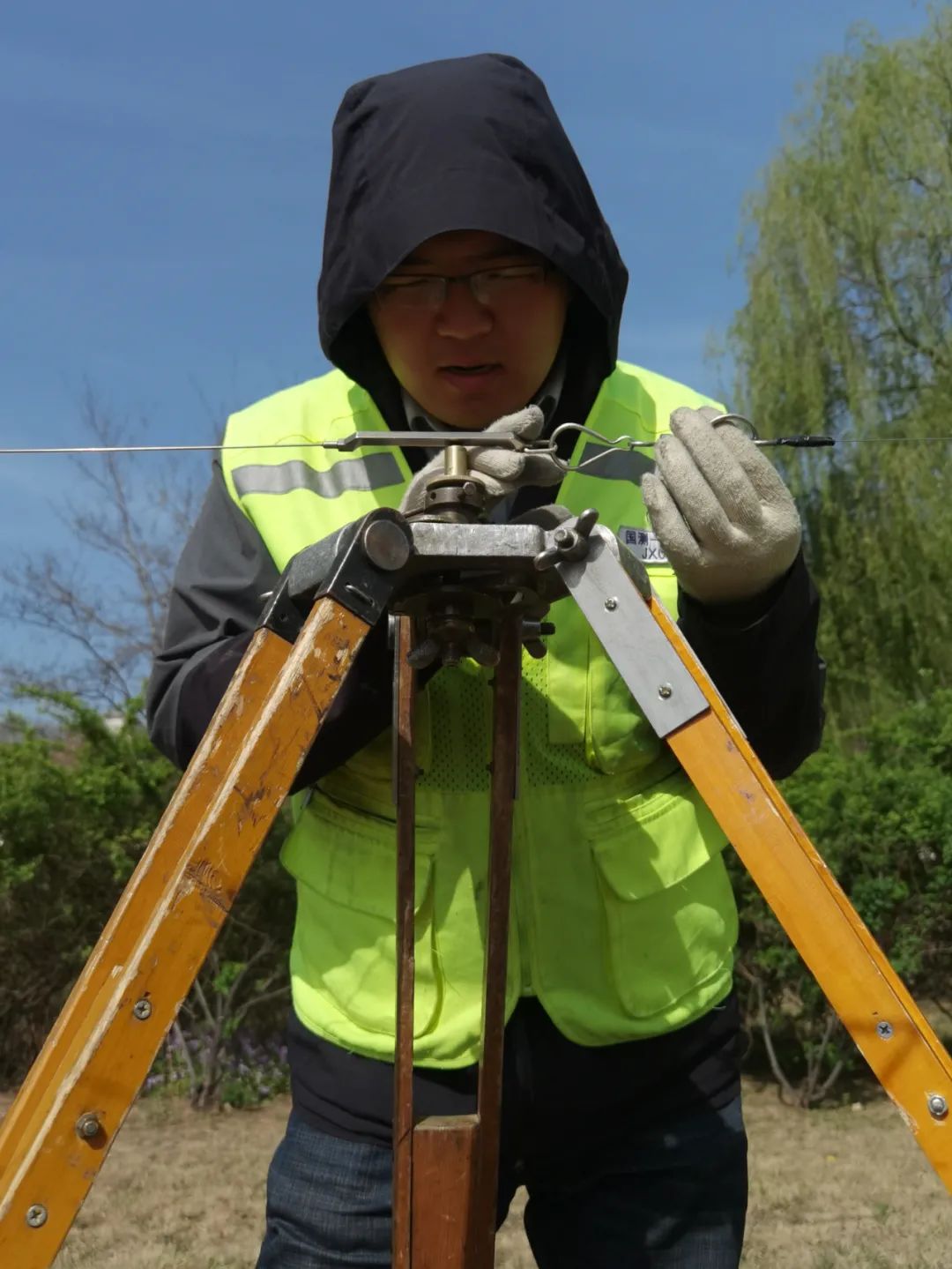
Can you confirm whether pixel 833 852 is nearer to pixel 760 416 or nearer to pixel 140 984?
pixel 140 984

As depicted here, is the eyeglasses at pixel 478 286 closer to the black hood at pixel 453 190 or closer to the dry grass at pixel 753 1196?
the black hood at pixel 453 190

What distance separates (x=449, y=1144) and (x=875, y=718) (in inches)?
243

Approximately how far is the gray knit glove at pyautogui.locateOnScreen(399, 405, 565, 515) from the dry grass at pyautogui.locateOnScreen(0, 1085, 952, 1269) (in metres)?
3.39

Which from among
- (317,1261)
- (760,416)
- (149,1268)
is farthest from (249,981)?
(760,416)

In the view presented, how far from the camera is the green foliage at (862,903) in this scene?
20.9 ft

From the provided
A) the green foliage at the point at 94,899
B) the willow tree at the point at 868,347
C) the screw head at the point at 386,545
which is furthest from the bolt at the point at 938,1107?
the willow tree at the point at 868,347

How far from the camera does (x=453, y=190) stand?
187 centimetres

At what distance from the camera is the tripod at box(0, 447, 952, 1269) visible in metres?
1.28

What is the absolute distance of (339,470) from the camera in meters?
2.08

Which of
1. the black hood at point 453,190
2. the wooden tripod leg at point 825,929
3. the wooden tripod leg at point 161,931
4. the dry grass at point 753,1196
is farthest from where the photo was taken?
the dry grass at point 753,1196

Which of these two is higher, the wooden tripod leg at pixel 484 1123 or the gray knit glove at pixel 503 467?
the gray knit glove at pixel 503 467

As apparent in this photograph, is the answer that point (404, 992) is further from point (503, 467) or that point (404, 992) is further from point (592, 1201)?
point (503, 467)

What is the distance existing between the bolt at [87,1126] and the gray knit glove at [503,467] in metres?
0.71

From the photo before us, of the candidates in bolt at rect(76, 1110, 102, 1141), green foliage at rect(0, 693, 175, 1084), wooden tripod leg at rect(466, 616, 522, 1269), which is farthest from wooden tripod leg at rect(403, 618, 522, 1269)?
green foliage at rect(0, 693, 175, 1084)
